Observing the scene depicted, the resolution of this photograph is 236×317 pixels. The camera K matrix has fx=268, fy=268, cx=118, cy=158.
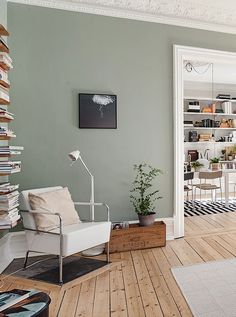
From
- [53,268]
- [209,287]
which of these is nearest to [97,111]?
[53,268]

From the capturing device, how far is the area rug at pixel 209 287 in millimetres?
1976

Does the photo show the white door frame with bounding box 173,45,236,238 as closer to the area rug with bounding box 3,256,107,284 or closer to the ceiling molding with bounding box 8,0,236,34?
the ceiling molding with bounding box 8,0,236,34

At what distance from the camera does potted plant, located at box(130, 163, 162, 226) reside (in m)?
3.35

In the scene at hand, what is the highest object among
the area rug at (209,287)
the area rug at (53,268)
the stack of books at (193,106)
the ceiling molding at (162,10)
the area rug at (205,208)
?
the ceiling molding at (162,10)

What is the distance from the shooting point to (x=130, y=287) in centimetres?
235

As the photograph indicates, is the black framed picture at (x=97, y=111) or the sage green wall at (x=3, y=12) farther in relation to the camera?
the black framed picture at (x=97, y=111)

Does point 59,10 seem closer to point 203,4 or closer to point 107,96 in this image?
point 107,96

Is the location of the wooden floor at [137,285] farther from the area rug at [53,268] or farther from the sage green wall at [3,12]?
the sage green wall at [3,12]

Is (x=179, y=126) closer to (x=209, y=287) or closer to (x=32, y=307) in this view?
(x=209, y=287)

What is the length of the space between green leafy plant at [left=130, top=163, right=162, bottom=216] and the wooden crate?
9.9 inches

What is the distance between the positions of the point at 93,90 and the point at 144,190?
142 cm

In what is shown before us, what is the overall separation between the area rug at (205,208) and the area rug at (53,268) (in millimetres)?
2592

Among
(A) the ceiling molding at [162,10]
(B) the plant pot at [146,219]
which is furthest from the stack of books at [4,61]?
(B) the plant pot at [146,219]

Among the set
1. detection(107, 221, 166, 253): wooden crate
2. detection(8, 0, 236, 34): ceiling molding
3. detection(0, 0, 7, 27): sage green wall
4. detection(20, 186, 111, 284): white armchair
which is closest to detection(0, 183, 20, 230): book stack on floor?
detection(20, 186, 111, 284): white armchair
